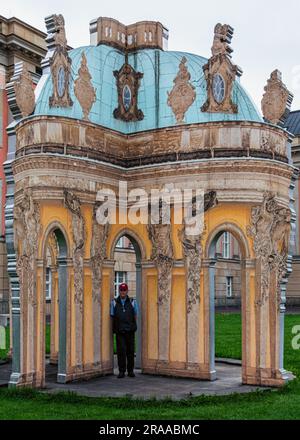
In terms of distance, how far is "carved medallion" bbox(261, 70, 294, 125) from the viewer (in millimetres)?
16500

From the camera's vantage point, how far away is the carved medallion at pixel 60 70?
15.8 metres

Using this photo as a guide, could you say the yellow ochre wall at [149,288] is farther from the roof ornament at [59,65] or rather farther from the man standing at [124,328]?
the roof ornament at [59,65]

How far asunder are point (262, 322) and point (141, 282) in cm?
346

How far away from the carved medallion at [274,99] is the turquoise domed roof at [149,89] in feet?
1.14


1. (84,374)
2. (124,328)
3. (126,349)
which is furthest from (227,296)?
(84,374)

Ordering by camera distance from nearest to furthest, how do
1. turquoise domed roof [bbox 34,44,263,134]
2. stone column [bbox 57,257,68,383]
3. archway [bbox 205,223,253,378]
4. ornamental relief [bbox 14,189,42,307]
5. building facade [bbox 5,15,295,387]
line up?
ornamental relief [bbox 14,189,42,307] < building facade [bbox 5,15,295,387] < stone column [bbox 57,257,68,383] < archway [bbox 205,223,253,378] < turquoise domed roof [bbox 34,44,263,134]

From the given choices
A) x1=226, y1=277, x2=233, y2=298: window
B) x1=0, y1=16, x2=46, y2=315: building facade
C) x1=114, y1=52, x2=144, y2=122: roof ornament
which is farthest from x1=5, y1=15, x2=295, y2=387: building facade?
x1=226, y1=277, x2=233, y2=298: window

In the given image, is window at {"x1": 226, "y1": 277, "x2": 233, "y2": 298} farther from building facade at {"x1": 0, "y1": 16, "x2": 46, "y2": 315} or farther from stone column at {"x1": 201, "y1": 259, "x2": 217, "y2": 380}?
stone column at {"x1": 201, "y1": 259, "x2": 217, "y2": 380}

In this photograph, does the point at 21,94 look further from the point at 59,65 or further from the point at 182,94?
the point at 182,94

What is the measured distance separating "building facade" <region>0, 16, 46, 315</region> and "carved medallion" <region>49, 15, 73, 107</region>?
18.3 meters

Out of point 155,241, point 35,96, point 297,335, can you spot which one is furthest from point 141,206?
point 297,335

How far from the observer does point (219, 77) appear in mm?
16406

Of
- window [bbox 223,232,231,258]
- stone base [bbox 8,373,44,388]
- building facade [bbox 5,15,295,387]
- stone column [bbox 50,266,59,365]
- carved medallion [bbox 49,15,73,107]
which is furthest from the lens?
window [bbox 223,232,231,258]

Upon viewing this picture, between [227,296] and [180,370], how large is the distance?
110 ft
